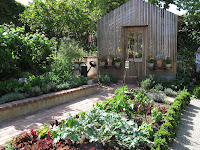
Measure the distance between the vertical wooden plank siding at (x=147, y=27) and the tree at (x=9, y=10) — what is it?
14.4 feet

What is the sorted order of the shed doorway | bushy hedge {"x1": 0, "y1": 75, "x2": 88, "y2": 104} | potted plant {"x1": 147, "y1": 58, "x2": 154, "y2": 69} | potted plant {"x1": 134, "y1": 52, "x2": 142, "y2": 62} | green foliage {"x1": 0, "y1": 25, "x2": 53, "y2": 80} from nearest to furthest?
bushy hedge {"x1": 0, "y1": 75, "x2": 88, "y2": 104} → green foliage {"x1": 0, "y1": 25, "x2": 53, "y2": 80} → potted plant {"x1": 147, "y1": 58, "x2": 154, "y2": 69} → the shed doorway → potted plant {"x1": 134, "y1": 52, "x2": 142, "y2": 62}

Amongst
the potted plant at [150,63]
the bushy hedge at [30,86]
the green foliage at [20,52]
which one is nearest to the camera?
the bushy hedge at [30,86]

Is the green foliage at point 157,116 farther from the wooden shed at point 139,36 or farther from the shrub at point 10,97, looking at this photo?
the wooden shed at point 139,36

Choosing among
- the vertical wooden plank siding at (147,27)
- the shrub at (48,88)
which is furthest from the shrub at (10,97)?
the vertical wooden plank siding at (147,27)

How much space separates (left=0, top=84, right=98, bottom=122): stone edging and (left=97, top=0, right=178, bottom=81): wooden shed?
2773 mm

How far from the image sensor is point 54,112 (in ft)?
15.0

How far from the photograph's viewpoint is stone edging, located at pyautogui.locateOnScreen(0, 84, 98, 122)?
4073 millimetres

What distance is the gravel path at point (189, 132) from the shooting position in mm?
3240

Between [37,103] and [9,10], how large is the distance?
6.70 m

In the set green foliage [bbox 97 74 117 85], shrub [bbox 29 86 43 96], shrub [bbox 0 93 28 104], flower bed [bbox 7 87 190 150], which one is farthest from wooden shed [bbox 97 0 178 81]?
flower bed [bbox 7 87 190 150]

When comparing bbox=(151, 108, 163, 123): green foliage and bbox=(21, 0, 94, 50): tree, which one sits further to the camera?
bbox=(21, 0, 94, 50): tree

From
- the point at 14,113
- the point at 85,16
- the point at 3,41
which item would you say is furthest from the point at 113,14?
the point at 14,113

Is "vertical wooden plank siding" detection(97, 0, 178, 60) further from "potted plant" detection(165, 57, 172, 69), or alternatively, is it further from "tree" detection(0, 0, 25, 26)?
"tree" detection(0, 0, 25, 26)

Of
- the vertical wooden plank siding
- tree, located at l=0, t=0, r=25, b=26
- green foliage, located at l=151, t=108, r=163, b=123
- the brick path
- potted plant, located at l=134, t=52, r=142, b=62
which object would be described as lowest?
the brick path
